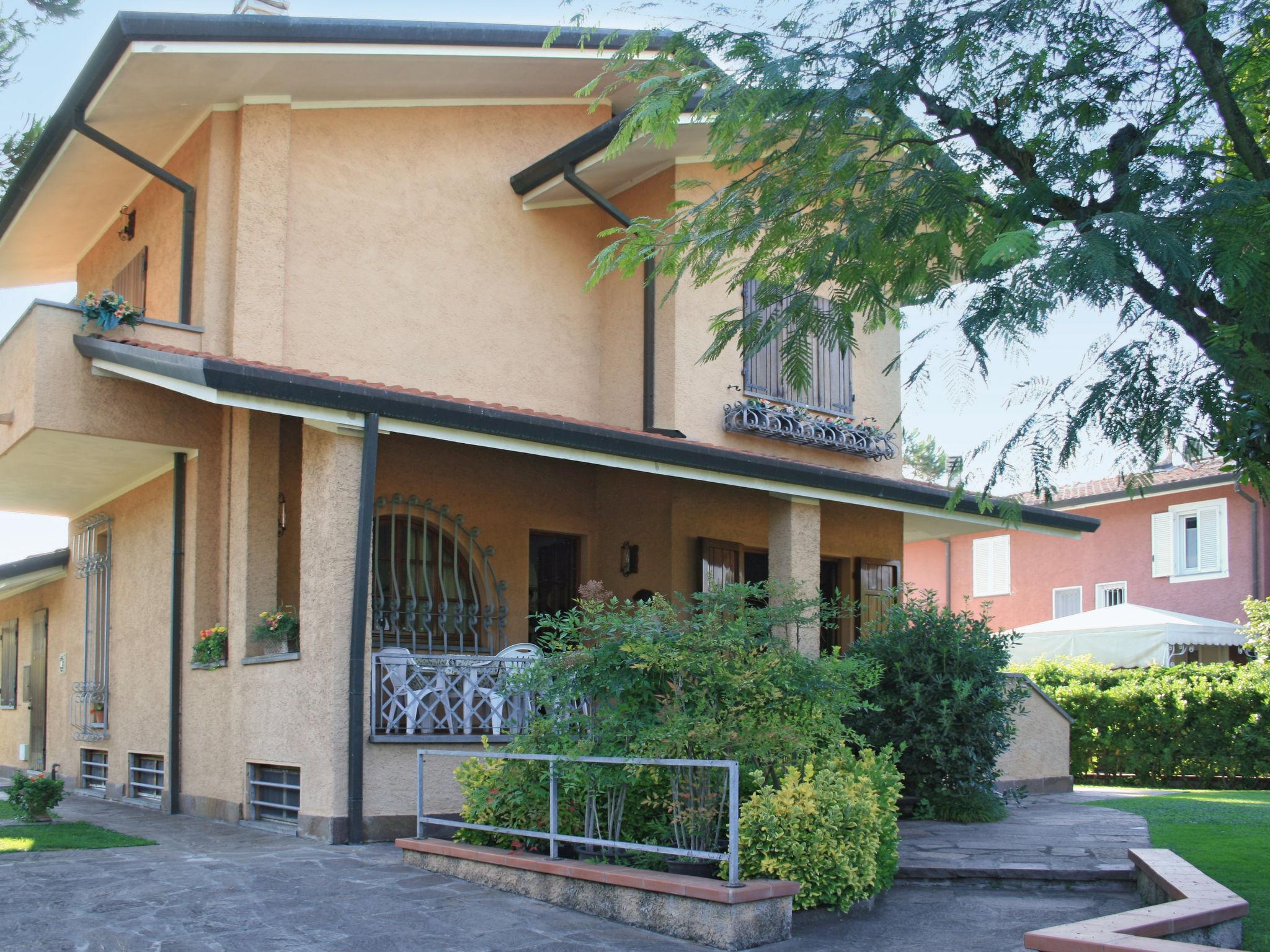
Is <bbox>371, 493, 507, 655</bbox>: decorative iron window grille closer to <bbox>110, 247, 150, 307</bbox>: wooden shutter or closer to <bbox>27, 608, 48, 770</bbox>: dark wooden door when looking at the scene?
<bbox>110, 247, 150, 307</bbox>: wooden shutter

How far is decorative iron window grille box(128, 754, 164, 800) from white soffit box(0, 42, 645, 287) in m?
5.99

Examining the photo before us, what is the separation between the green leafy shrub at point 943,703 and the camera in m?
10.4

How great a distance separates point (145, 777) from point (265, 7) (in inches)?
303

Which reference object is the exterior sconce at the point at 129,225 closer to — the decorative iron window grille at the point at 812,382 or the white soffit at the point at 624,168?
the white soffit at the point at 624,168

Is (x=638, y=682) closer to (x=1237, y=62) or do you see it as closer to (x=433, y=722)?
(x=433, y=722)

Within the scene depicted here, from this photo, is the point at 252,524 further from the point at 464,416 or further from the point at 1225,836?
the point at 1225,836

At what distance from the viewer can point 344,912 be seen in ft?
21.1

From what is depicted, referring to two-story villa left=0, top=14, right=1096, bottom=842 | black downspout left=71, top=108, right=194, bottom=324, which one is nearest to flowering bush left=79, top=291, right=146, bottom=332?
two-story villa left=0, top=14, right=1096, bottom=842

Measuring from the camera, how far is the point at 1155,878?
264 inches

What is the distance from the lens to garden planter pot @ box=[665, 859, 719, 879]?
6.55 metres

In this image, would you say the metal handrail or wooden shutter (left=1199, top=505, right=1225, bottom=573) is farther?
wooden shutter (left=1199, top=505, right=1225, bottom=573)

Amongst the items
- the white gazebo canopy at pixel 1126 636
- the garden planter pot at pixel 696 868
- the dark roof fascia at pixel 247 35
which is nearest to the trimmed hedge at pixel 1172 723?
the white gazebo canopy at pixel 1126 636

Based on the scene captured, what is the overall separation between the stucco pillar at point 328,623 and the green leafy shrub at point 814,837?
335 centimetres

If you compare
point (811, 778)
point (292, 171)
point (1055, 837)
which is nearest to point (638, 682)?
point (811, 778)
